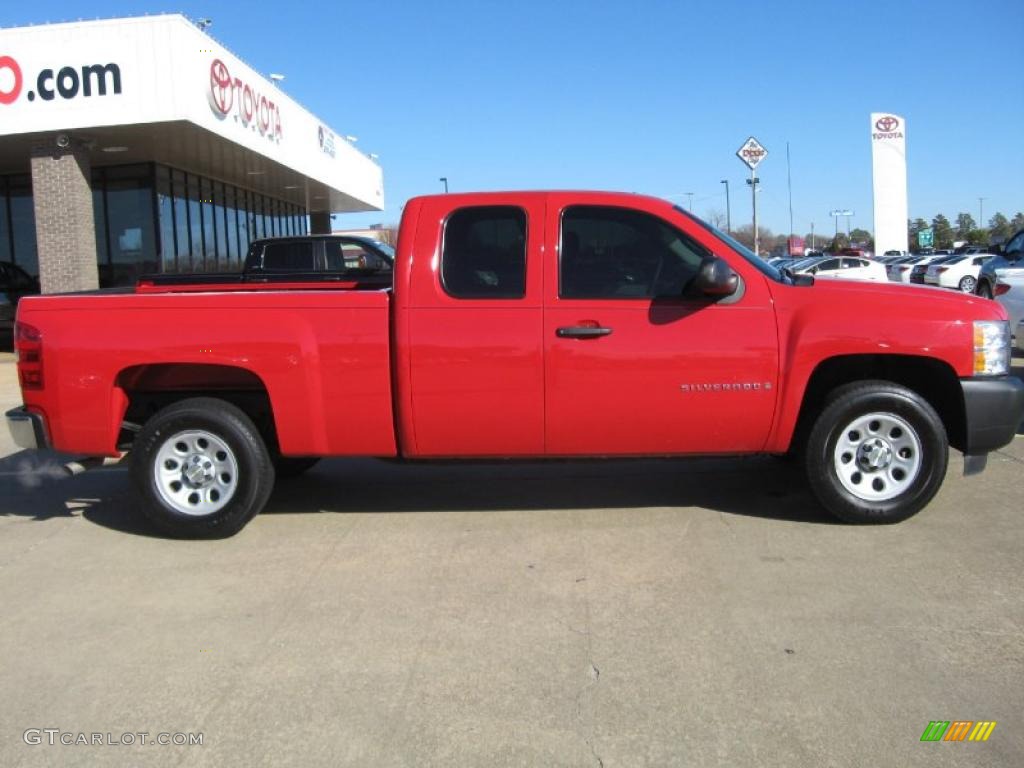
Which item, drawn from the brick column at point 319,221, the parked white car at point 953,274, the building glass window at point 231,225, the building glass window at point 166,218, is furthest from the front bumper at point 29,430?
the brick column at point 319,221

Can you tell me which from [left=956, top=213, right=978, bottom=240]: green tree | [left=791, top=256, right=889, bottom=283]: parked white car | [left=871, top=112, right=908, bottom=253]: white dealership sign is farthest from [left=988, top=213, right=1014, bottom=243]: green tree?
[left=791, top=256, right=889, bottom=283]: parked white car

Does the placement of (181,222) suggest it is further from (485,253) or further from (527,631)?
(527,631)

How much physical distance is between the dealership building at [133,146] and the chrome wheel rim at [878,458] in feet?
42.6

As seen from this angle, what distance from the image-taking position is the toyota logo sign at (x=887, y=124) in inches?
2005

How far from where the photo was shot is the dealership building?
14570 mm

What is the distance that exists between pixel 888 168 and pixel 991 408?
51.1m

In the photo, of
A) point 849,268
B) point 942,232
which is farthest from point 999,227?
point 849,268

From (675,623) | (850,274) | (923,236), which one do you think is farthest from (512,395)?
(923,236)

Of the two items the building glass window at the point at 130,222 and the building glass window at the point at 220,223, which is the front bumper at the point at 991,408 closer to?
the building glass window at the point at 130,222

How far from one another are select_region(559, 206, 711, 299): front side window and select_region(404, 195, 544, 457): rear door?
204 mm

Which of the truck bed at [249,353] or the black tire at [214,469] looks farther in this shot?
the black tire at [214,469]

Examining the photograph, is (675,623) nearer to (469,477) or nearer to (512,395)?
(512,395)

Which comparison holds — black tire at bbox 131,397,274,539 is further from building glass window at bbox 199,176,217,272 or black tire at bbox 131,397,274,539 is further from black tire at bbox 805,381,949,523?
building glass window at bbox 199,176,217,272

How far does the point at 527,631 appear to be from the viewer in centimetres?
392
